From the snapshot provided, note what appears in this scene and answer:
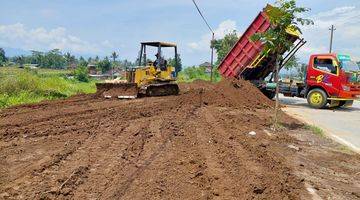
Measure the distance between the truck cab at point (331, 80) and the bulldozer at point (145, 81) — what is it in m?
6.36

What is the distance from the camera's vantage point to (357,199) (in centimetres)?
575

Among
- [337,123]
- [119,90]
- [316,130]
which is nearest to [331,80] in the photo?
[337,123]

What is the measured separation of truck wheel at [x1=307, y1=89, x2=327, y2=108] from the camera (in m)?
18.2

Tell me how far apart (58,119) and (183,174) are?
21.0 ft

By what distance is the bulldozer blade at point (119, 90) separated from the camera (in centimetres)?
1809

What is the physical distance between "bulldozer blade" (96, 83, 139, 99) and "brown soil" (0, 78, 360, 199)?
4912 millimetres

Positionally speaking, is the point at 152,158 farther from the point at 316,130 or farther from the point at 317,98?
the point at 317,98

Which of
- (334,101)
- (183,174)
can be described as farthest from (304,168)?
(334,101)

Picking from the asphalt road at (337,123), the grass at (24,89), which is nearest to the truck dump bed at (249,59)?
the asphalt road at (337,123)

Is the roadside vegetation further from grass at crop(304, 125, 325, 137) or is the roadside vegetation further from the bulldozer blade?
the bulldozer blade

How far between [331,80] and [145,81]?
8.16m

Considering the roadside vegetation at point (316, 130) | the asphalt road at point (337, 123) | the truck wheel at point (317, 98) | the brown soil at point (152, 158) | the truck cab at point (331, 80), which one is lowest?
the asphalt road at point (337, 123)

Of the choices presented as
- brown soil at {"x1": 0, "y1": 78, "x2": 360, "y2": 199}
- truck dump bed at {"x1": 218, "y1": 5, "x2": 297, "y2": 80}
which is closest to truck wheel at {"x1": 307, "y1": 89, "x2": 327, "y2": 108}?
truck dump bed at {"x1": 218, "y1": 5, "x2": 297, "y2": 80}

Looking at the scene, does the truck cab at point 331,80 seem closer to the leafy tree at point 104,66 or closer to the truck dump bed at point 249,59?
the truck dump bed at point 249,59
